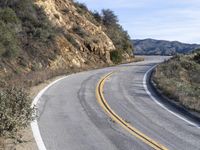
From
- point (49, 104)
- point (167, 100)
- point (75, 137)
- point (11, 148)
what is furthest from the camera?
point (167, 100)

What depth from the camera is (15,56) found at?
88.2ft

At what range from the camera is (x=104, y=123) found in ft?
44.6

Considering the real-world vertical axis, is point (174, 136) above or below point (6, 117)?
below

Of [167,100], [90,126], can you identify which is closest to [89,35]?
[167,100]

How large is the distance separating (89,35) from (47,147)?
35806 mm

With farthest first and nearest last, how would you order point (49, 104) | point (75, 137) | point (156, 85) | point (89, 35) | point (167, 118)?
point (89, 35)
point (156, 85)
point (49, 104)
point (167, 118)
point (75, 137)

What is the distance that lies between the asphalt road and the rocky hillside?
397 centimetres

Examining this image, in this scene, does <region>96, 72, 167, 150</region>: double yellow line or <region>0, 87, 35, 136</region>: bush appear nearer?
<region>0, 87, 35, 136</region>: bush

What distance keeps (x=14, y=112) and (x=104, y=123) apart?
3.06 metres

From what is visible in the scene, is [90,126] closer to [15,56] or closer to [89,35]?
[15,56]

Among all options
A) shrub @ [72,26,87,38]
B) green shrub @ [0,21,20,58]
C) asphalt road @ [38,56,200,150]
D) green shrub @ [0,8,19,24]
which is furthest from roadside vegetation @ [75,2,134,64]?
asphalt road @ [38,56,200,150]

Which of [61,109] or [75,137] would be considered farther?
[61,109]

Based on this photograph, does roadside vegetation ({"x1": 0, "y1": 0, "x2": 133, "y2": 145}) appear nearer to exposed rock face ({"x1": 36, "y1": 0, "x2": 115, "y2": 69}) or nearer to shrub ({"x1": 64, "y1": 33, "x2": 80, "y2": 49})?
shrub ({"x1": 64, "y1": 33, "x2": 80, "y2": 49})

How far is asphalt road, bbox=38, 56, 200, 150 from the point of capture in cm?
1110
